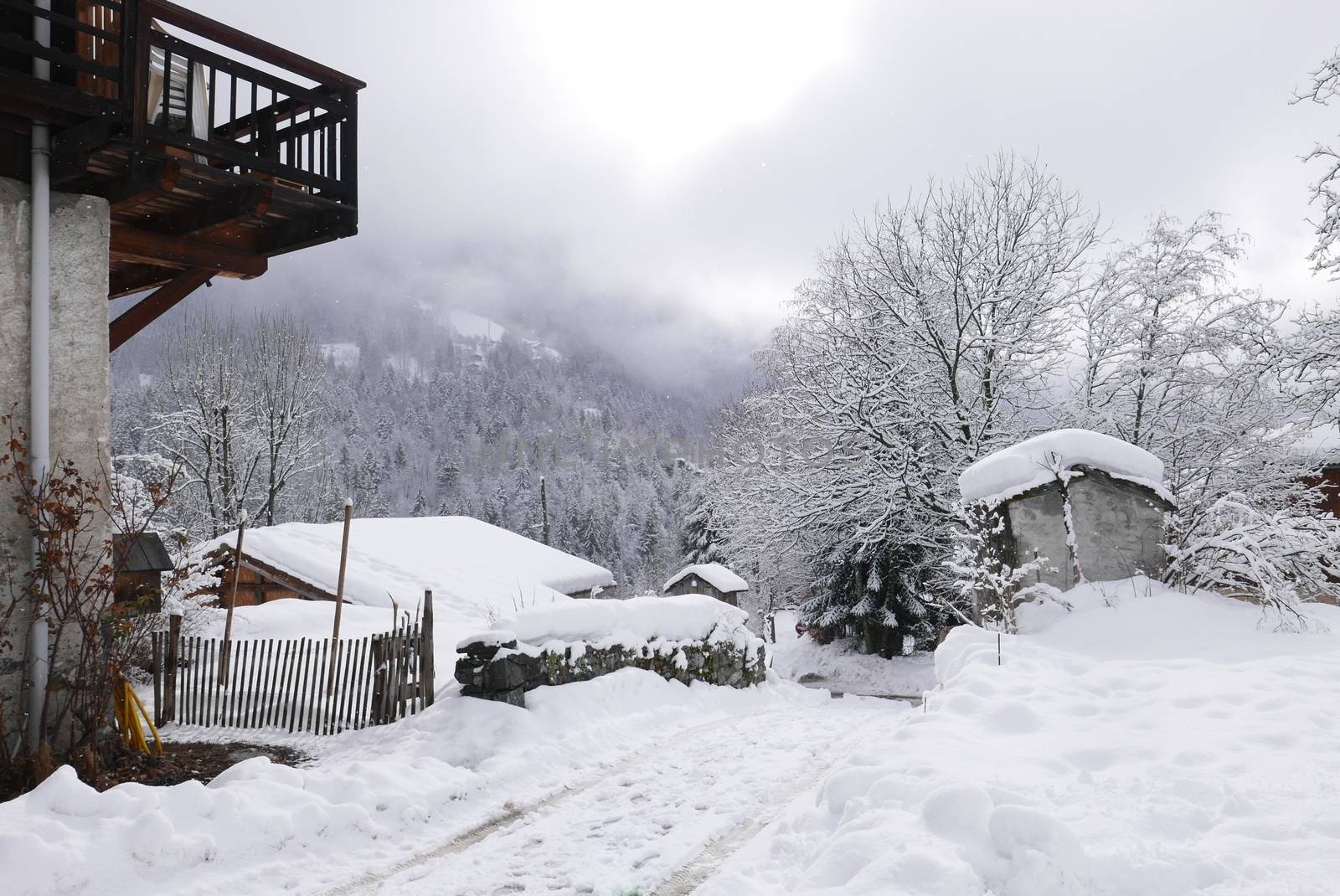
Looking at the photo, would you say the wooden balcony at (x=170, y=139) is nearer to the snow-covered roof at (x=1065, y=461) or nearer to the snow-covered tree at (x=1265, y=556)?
the snow-covered roof at (x=1065, y=461)

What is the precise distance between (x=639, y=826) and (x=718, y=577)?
89.1ft

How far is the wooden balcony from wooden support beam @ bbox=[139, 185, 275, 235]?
0.05 ft

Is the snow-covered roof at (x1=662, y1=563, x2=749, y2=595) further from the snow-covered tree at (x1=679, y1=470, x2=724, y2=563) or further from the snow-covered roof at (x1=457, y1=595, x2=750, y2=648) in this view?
the snow-covered roof at (x1=457, y1=595, x2=750, y2=648)

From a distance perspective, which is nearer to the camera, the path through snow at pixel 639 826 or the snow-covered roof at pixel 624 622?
the path through snow at pixel 639 826

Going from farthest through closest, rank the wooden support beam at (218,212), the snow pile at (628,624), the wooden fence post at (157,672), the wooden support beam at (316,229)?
the snow pile at (628,624) < the wooden fence post at (157,672) < the wooden support beam at (316,229) < the wooden support beam at (218,212)

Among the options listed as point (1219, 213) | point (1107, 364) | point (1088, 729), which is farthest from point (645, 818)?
point (1219, 213)

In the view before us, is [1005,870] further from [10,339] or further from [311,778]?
[10,339]

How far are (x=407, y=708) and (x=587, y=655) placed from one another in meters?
2.30

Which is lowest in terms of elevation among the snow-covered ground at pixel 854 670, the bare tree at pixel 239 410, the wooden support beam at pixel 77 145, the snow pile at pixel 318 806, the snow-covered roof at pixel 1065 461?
the snow-covered ground at pixel 854 670

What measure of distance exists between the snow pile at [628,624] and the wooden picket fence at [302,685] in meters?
0.71

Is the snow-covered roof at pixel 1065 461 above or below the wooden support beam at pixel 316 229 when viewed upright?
below

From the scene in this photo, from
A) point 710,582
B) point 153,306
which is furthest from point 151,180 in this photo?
point 710,582

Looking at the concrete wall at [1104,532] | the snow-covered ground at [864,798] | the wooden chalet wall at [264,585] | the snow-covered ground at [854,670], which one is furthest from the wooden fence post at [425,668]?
the snow-covered ground at [854,670]

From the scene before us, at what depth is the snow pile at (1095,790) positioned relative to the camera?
10.3ft
